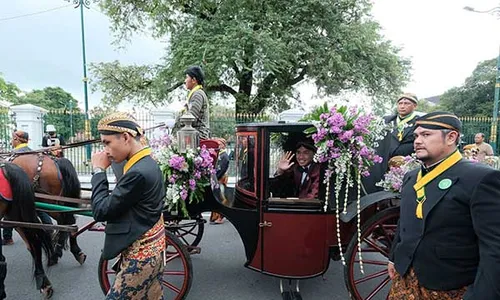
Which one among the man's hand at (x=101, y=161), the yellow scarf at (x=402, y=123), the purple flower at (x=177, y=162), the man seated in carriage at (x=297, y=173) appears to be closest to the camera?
the man's hand at (x=101, y=161)

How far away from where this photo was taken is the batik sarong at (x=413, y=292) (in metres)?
1.58

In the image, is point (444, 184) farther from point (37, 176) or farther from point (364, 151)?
point (37, 176)

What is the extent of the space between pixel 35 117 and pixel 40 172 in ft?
21.9

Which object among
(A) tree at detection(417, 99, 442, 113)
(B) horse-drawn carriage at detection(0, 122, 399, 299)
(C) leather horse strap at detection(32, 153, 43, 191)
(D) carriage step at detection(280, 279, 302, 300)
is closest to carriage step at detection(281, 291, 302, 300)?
(D) carriage step at detection(280, 279, 302, 300)

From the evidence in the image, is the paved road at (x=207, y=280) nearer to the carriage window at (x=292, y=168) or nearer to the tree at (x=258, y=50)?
the carriage window at (x=292, y=168)

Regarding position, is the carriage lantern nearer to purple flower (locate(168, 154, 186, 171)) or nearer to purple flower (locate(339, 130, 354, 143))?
purple flower (locate(168, 154, 186, 171))

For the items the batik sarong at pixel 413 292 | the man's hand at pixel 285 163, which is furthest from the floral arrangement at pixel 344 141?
the batik sarong at pixel 413 292

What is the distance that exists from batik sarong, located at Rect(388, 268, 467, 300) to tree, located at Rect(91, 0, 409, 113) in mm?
10379

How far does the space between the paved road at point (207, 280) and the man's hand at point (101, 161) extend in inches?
73.8

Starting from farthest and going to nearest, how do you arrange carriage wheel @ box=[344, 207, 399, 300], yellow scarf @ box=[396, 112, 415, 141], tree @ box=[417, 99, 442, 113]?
1. tree @ box=[417, 99, 442, 113]
2. yellow scarf @ box=[396, 112, 415, 141]
3. carriage wheel @ box=[344, 207, 399, 300]

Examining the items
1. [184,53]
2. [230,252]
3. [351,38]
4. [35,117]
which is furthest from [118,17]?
[230,252]

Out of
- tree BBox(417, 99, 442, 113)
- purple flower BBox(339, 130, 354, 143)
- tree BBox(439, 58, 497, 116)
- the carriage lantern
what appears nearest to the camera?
purple flower BBox(339, 130, 354, 143)

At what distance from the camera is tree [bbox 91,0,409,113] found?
1172cm

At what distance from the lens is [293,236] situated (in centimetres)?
276
